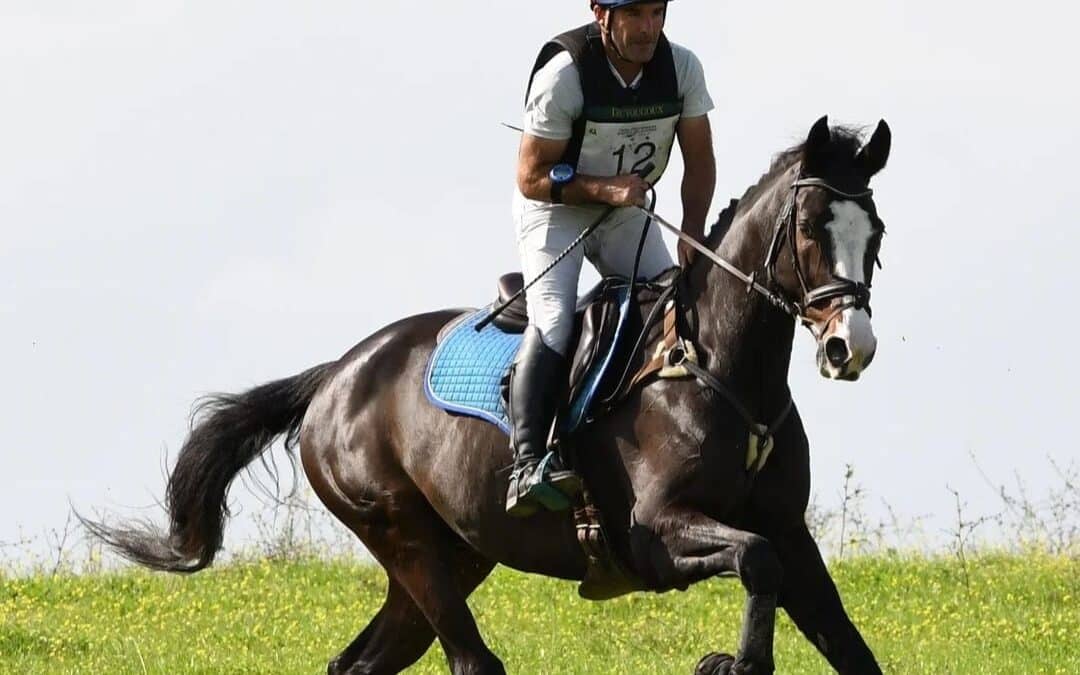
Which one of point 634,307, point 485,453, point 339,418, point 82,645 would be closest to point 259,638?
point 82,645

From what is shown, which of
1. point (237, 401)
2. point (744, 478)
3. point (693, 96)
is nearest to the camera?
point (744, 478)

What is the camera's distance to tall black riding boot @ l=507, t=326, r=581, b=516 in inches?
336

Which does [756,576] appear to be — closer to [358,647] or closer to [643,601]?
[358,647]

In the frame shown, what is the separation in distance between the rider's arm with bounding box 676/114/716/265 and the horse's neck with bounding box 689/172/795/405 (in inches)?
19.5

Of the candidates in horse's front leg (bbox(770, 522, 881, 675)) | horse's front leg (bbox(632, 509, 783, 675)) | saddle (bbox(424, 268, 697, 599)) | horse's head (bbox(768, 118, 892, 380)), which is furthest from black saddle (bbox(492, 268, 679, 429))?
horse's front leg (bbox(770, 522, 881, 675))

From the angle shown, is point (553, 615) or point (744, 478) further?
point (553, 615)

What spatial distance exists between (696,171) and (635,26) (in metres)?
0.81

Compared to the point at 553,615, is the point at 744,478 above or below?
above

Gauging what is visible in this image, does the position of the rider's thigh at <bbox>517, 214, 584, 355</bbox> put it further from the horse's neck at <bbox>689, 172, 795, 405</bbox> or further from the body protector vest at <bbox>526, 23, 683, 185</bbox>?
the horse's neck at <bbox>689, 172, 795, 405</bbox>

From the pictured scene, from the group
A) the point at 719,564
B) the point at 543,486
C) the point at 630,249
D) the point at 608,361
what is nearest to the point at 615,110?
the point at 630,249

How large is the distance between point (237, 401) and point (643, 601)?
344 centimetres

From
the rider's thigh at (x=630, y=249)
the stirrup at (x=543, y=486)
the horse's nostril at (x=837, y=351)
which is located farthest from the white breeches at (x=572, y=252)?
the horse's nostril at (x=837, y=351)

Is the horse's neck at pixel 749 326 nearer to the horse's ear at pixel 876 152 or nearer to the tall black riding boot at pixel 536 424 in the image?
the horse's ear at pixel 876 152

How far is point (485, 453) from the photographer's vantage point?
30.0ft
